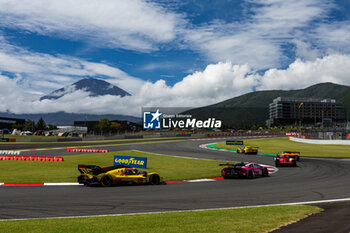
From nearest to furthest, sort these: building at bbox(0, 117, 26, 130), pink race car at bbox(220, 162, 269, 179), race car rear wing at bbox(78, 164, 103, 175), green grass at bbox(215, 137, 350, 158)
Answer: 1. race car rear wing at bbox(78, 164, 103, 175)
2. pink race car at bbox(220, 162, 269, 179)
3. green grass at bbox(215, 137, 350, 158)
4. building at bbox(0, 117, 26, 130)

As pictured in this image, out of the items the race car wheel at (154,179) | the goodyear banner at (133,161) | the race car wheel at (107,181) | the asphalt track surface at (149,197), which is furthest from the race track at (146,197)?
the goodyear banner at (133,161)

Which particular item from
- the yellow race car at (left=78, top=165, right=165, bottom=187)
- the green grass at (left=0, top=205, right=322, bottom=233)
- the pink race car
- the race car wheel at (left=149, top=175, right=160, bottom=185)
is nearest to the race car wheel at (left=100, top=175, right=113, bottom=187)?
the yellow race car at (left=78, top=165, right=165, bottom=187)

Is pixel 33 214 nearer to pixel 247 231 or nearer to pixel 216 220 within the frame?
pixel 216 220

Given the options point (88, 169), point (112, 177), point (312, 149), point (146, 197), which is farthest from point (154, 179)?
point (312, 149)

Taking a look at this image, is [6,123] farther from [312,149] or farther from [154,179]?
[154,179]

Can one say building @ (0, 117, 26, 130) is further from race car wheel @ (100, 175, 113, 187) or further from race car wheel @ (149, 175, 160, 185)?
race car wheel @ (149, 175, 160, 185)

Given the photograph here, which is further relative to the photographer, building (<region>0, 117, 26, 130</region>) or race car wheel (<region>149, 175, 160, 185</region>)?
building (<region>0, 117, 26, 130</region>)

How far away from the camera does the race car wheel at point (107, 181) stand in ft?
56.8

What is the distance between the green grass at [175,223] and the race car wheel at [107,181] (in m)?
7.90

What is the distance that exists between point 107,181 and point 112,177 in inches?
13.0

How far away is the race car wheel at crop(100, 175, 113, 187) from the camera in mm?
17312

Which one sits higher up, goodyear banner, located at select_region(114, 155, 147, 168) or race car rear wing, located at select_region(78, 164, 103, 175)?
race car rear wing, located at select_region(78, 164, 103, 175)

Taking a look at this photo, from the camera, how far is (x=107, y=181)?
57.2ft

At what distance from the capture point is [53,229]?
314 inches
